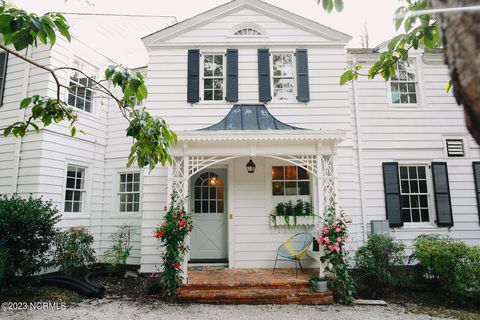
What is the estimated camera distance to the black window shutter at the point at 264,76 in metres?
7.62

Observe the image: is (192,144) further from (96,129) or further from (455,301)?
(455,301)

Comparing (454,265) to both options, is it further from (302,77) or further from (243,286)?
(302,77)

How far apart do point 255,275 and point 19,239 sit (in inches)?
185

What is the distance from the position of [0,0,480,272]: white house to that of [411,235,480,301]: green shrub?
65.8 inches

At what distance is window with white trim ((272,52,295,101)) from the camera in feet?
25.5

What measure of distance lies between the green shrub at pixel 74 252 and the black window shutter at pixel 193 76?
171 inches

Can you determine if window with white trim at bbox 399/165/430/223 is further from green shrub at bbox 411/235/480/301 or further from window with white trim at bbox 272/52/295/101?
window with white trim at bbox 272/52/295/101

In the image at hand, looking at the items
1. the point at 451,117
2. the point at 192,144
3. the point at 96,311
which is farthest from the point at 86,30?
the point at 451,117

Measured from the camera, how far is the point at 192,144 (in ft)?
20.5

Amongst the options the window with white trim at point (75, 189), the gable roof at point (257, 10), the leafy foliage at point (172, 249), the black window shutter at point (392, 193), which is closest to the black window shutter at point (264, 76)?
the gable roof at point (257, 10)

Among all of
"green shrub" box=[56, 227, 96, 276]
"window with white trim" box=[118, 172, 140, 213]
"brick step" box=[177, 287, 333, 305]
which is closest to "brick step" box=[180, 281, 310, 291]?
"brick step" box=[177, 287, 333, 305]

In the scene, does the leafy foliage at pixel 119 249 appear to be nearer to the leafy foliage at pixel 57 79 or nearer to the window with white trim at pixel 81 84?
the window with white trim at pixel 81 84

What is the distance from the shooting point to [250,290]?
224 inches

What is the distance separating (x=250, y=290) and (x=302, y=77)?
5.24 m
